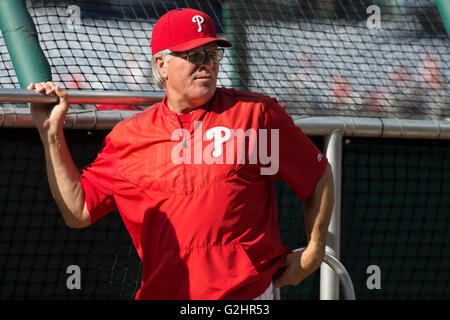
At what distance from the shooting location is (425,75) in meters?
3.59

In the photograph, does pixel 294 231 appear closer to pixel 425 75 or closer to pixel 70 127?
pixel 70 127

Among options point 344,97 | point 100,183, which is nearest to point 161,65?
point 100,183

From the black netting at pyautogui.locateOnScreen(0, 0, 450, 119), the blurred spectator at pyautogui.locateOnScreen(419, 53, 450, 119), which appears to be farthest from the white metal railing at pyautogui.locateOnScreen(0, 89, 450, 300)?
the blurred spectator at pyautogui.locateOnScreen(419, 53, 450, 119)

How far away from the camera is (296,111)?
291 cm

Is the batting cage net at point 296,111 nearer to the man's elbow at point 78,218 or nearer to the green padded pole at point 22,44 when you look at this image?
the green padded pole at point 22,44

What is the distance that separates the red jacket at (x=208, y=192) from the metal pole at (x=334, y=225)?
577 millimetres

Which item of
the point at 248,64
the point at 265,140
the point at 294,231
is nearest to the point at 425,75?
the point at 248,64

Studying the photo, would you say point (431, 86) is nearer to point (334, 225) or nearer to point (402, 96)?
point (402, 96)

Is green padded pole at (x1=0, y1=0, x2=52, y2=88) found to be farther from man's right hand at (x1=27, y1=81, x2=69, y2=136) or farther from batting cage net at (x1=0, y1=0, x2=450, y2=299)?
man's right hand at (x1=27, y1=81, x2=69, y2=136)

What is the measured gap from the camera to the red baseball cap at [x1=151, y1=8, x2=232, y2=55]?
187 centimetres

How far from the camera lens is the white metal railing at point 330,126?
214cm

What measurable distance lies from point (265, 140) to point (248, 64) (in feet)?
4.63

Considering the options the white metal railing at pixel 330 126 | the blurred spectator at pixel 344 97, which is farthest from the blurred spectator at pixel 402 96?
the white metal railing at pixel 330 126

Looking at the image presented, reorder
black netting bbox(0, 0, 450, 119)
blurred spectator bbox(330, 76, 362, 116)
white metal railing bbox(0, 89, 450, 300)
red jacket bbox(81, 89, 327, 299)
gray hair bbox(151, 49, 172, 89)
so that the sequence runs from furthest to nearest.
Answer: blurred spectator bbox(330, 76, 362, 116), black netting bbox(0, 0, 450, 119), white metal railing bbox(0, 89, 450, 300), gray hair bbox(151, 49, 172, 89), red jacket bbox(81, 89, 327, 299)
